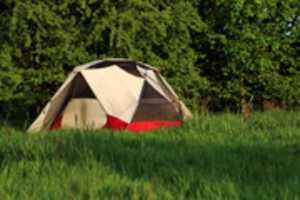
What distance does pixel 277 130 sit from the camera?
9.41 m

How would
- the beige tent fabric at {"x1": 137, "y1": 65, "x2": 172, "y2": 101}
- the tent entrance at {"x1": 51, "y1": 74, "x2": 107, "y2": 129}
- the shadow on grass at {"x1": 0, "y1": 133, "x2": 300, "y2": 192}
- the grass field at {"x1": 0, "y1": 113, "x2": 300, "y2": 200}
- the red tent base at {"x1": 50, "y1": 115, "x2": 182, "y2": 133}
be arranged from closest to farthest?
1. the grass field at {"x1": 0, "y1": 113, "x2": 300, "y2": 200}
2. the shadow on grass at {"x1": 0, "y1": 133, "x2": 300, "y2": 192}
3. the red tent base at {"x1": 50, "y1": 115, "x2": 182, "y2": 133}
4. the tent entrance at {"x1": 51, "y1": 74, "x2": 107, "y2": 129}
5. the beige tent fabric at {"x1": 137, "y1": 65, "x2": 172, "y2": 101}

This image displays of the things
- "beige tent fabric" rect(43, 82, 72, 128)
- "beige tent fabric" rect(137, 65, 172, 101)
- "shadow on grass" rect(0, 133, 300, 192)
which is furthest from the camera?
"beige tent fabric" rect(137, 65, 172, 101)

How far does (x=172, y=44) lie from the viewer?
15883mm

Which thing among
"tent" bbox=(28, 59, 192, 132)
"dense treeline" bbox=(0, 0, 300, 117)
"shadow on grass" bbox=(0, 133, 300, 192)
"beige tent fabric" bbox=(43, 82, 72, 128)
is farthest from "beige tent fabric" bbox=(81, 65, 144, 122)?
"shadow on grass" bbox=(0, 133, 300, 192)

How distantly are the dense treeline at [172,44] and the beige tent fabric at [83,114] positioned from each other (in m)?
2.75

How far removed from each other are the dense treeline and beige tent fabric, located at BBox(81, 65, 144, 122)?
99.0 inches

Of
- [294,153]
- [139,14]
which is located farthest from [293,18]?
[294,153]

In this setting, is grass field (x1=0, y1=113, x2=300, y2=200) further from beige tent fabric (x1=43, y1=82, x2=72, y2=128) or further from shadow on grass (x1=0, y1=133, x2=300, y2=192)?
beige tent fabric (x1=43, y1=82, x2=72, y2=128)

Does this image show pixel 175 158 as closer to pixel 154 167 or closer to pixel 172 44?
pixel 154 167

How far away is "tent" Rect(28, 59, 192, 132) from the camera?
37.6 feet

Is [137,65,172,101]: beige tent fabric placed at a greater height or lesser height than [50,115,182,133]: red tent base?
greater

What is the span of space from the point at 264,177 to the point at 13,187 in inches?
80.9

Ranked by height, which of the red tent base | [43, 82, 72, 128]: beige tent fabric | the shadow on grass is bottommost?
the red tent base

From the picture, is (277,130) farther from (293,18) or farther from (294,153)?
(293,18)
